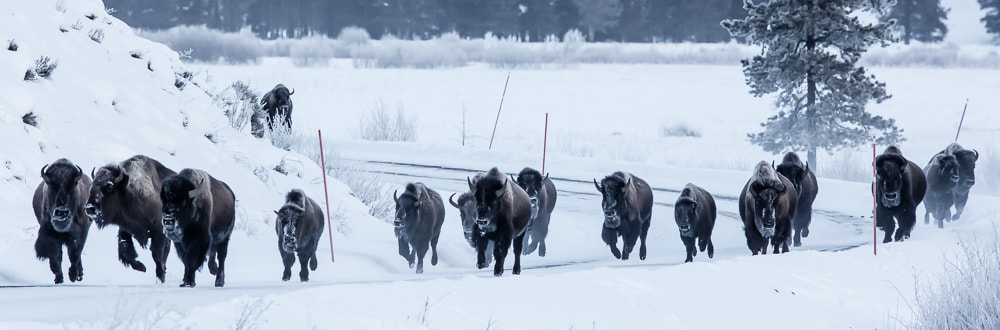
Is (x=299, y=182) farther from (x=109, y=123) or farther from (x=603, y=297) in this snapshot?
(x=603, y=297)

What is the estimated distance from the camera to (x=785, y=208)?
15203 mm

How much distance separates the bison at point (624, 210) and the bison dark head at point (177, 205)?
6660 mm

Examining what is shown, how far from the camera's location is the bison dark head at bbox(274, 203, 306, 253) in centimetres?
1270

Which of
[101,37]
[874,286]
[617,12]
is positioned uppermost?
[617,12]

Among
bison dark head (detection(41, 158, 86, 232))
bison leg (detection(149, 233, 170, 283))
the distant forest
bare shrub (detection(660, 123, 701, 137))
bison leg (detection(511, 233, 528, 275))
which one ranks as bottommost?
bison leg (detection(511, 233, 528, 275))

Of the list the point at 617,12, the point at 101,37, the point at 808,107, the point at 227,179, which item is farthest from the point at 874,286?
the point at 617,12

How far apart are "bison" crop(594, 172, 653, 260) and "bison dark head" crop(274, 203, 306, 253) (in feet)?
15.5

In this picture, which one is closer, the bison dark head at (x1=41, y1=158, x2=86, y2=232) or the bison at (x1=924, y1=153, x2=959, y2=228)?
the bison dark head at (x1=41, y1=158, x2=86, y2=232)

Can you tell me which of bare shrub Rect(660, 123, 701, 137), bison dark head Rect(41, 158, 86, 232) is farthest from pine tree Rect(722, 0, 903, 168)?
bison dark head Rect(41, 158, 86, 232)

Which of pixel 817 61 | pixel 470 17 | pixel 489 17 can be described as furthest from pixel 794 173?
pixel 470 17

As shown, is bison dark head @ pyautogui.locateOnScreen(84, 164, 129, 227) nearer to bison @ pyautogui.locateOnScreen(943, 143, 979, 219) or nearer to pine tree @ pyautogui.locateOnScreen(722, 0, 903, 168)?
bison @ pyautogui.locateOnScreen(943, 143, 979, 219)

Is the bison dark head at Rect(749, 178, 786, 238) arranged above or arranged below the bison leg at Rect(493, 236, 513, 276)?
above

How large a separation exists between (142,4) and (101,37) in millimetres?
86319

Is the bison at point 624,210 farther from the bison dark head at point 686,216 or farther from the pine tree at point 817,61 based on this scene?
the pine tree at point 817,61
